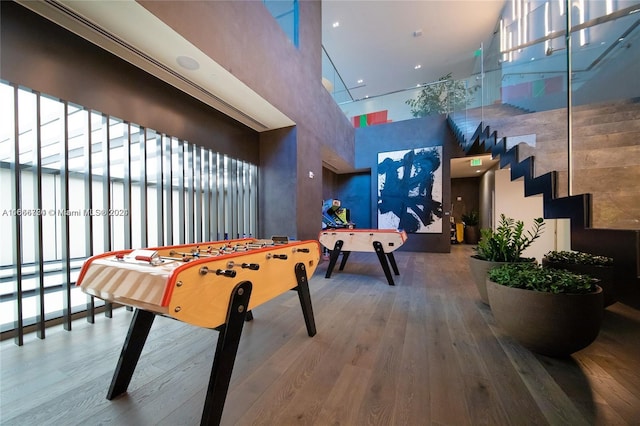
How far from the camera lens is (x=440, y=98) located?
640 centimetres

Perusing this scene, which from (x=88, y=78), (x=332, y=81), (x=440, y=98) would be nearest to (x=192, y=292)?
(x=88, y=78)

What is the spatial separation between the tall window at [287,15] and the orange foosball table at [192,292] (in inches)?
152

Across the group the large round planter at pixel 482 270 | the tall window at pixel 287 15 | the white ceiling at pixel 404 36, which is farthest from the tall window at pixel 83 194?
the white ceiling at pixel 404 36

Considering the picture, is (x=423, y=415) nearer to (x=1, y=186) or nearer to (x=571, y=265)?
(x=571, y=265)

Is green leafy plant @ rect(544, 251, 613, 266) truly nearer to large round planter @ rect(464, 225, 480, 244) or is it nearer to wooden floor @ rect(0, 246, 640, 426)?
wooden floor @ rect(0, 246, 640, 426)

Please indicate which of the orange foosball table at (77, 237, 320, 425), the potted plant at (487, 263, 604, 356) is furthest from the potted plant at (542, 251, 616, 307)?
the orange foosball table at (77, 237, 320, 425)

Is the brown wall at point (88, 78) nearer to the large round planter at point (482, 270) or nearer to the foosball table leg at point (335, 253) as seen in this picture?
the foosball table leg at point (335, 253)

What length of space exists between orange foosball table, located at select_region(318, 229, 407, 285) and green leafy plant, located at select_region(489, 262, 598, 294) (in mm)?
1537

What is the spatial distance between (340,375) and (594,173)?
2.77 meters

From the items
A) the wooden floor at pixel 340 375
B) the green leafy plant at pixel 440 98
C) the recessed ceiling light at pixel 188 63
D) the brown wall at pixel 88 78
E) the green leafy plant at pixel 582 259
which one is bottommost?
the wooden floor at pixel 340 375

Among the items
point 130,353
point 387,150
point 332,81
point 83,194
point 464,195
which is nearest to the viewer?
point 130,353

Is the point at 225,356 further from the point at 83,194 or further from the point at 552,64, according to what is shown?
the point at 552,64

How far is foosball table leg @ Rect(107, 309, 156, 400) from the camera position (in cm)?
126

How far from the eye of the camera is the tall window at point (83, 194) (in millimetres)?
1855
